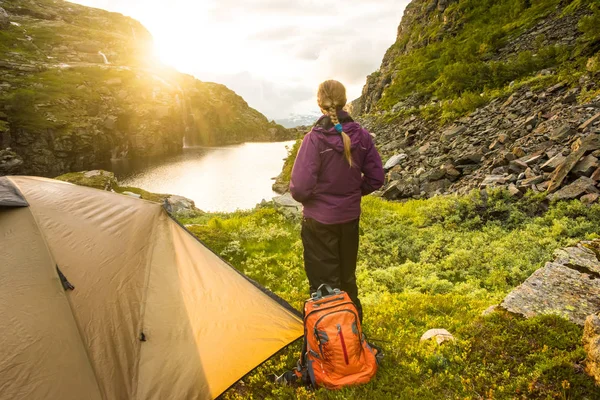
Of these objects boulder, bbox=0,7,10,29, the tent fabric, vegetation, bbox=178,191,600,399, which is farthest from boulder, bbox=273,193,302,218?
boulder, bbox=0,7,10,29

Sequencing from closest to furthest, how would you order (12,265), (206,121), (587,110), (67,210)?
(12,265) < (67,210) < (587,110) < (206,121)

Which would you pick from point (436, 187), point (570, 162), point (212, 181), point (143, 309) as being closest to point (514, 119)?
point (436, 187)

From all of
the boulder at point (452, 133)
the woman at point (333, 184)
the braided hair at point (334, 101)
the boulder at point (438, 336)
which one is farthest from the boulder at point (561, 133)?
the braided hair at point (334, 101)

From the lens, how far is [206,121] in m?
144

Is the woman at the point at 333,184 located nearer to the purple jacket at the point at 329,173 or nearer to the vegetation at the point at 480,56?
the purple jacket at the point at 329,173

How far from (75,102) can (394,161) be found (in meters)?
85.1

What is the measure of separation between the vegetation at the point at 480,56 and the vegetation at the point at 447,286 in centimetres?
1360

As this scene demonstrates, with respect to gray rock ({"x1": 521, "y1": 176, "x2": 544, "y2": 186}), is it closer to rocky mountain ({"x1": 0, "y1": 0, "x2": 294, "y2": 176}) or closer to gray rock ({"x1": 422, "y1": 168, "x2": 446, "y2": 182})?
gray rock ({"x1": 422, "y1": 168, "x2": 446, "y2": 182})

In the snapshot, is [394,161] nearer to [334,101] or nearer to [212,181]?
[334,101]

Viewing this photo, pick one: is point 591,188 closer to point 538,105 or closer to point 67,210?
point 538,105

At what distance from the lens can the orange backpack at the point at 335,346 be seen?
3.70 m

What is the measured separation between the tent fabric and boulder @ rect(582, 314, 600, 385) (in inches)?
268

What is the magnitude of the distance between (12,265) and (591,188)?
13.3m

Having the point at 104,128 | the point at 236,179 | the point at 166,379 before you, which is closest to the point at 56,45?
the point at 104,128
